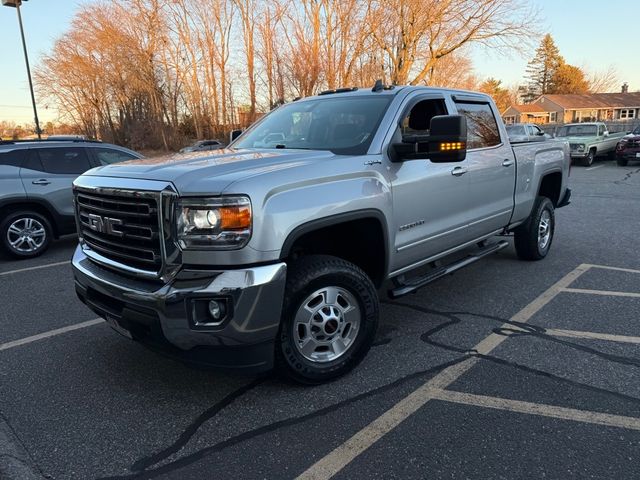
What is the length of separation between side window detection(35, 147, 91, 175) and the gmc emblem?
5.08 metres

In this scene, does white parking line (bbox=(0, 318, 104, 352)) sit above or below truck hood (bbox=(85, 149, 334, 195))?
below

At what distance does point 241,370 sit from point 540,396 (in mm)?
1879

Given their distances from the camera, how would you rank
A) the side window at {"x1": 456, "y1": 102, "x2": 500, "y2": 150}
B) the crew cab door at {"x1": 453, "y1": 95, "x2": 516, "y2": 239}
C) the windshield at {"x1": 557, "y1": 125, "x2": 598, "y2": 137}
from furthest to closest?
the windshield at {"x1": 557, "y1": 125, "x2": 598, "y2": 137}, the side window at {"x1": 456, "y1": 102, "x2": 500, "y2": 150}, the crew cab door at {"x1": 453, "y1": 95, "x2": 516, "y2": 239}

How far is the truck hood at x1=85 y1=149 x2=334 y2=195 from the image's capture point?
2701 millimetres

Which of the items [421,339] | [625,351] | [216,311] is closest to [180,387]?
[216,311]

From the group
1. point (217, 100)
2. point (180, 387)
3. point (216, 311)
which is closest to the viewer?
point (216, 311)

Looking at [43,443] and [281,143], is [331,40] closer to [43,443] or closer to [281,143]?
[281,143]

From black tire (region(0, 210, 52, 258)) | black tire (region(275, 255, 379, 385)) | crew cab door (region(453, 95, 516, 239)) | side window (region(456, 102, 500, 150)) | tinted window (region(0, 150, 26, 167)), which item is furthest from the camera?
tinted window (region(0, 150, 26, 167))

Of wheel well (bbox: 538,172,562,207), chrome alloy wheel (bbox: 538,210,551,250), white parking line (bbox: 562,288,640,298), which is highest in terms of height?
wheel well (bbox: 538,172,562,207)

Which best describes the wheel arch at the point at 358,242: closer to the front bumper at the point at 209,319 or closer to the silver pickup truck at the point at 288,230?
the silver pickup truck at the point at 288,230

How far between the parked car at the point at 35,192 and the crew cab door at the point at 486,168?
20.0 ft

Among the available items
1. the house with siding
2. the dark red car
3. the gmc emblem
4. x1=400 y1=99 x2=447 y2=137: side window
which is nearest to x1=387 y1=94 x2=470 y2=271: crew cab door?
x1=400 y1=99 x2=447 y2=137: side window

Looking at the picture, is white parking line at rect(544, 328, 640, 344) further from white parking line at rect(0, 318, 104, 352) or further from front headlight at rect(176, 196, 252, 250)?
white parking line at rect(0, 318, 104, 352)

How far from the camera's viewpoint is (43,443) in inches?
108
